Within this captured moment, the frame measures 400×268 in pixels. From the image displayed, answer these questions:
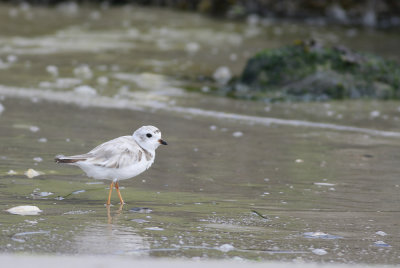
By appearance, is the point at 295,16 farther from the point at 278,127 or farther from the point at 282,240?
the point at 282,240

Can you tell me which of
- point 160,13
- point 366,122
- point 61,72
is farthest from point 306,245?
point 160,13

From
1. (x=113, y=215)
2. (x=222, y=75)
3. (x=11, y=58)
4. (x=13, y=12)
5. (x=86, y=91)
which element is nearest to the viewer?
(x=113, y=215)

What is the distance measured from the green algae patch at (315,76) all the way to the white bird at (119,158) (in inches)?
212

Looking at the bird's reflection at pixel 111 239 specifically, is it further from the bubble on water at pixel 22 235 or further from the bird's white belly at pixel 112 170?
the bird's white belly at pixel 112 170

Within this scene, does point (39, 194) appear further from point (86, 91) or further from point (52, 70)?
point (52, 70)

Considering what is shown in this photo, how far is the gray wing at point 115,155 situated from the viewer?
16.6 ft

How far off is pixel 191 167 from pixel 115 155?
159 cm

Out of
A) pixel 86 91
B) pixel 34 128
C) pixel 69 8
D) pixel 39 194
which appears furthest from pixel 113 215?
pixel 69 8

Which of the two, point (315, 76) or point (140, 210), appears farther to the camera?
point (315, 76)

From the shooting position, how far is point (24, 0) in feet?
76.6

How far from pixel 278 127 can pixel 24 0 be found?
16859 millimetres

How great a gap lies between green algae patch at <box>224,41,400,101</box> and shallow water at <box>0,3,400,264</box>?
0.45m

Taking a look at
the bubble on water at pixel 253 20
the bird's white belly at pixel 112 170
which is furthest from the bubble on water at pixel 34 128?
the bubble on water at pixel 253 20

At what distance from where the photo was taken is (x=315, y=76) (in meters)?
10.9
